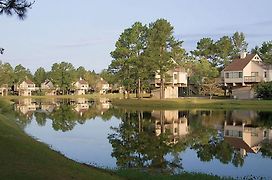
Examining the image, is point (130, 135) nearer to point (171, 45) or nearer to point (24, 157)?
point (24, 157)

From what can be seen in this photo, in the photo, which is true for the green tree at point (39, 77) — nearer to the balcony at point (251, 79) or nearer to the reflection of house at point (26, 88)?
the reflection of house at point (26, 88)

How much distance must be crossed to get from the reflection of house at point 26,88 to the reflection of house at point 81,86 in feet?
62.8

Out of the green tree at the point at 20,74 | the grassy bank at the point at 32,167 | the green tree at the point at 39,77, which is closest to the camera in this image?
the grassy bank at the point at 32,167

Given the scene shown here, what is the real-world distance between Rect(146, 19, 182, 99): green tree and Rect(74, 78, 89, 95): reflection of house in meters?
88.1

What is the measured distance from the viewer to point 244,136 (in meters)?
31.7

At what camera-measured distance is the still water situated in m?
20.6

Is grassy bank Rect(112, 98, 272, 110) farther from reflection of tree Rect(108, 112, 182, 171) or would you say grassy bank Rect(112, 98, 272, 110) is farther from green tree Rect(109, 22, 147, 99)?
reflection of tree Rect(108, 112, 182, 171)

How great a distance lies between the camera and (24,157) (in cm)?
1413

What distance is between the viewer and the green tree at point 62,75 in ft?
449

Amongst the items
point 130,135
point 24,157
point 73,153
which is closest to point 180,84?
point 130,135

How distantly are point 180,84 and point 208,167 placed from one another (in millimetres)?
65602

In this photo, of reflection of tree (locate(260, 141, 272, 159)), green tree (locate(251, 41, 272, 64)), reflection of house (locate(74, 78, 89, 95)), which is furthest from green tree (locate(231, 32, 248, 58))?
reflection of tree (locate(260, 141, 272, 159))

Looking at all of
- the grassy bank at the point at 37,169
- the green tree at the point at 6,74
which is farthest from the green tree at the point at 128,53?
the green tree at the point at 6,74

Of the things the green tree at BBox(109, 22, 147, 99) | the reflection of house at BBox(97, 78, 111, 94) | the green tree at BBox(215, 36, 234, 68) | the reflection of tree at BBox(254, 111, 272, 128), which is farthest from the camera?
the reflection of house at BBox(97, 78, 111, 94)
